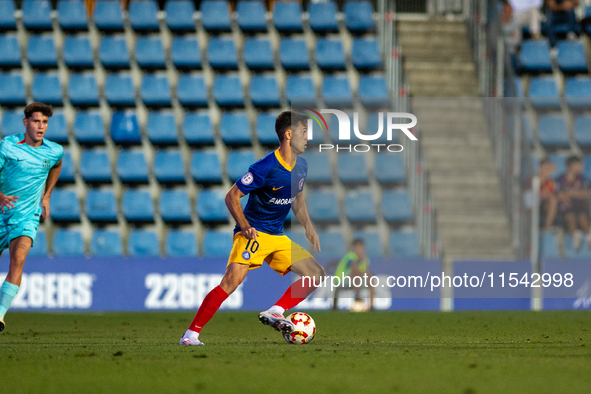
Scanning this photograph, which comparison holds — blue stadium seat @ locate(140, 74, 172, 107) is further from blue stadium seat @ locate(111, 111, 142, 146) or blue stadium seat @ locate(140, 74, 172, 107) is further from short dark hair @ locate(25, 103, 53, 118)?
short dark hair @ locate(25, 103, 53, 118)

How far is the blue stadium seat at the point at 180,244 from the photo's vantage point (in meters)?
15.9

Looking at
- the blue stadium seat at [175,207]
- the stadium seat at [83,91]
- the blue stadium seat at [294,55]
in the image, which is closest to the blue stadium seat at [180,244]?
the blue stadium seat at [175,207]

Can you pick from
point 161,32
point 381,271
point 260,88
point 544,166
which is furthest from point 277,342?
point 161,32

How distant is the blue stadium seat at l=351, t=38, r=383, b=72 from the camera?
17.3m

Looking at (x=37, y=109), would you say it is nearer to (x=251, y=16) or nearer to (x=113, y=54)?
(x=113, y=54)

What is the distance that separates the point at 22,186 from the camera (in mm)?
8023

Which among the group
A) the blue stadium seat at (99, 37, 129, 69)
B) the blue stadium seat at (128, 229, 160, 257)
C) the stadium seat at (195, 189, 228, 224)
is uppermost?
the blue stadium seat at (99, 37, 129, 69)

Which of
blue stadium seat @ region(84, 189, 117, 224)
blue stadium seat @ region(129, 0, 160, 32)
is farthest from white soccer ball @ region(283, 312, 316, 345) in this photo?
blue stadium seat @ region(129, 0, 160, 32)

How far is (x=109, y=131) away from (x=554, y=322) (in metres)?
9.74

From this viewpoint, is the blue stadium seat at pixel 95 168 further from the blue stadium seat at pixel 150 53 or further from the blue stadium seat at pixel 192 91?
the blue stadium seat at pixel 150 53

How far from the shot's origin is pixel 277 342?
24.2 ft

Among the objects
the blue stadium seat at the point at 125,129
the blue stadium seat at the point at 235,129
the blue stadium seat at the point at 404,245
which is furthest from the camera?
the blue stadium seat at the point at 125,129

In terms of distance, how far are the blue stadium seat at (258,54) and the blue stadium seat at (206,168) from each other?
1935 mm

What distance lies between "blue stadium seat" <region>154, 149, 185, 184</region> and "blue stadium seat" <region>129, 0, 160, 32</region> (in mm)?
2565
